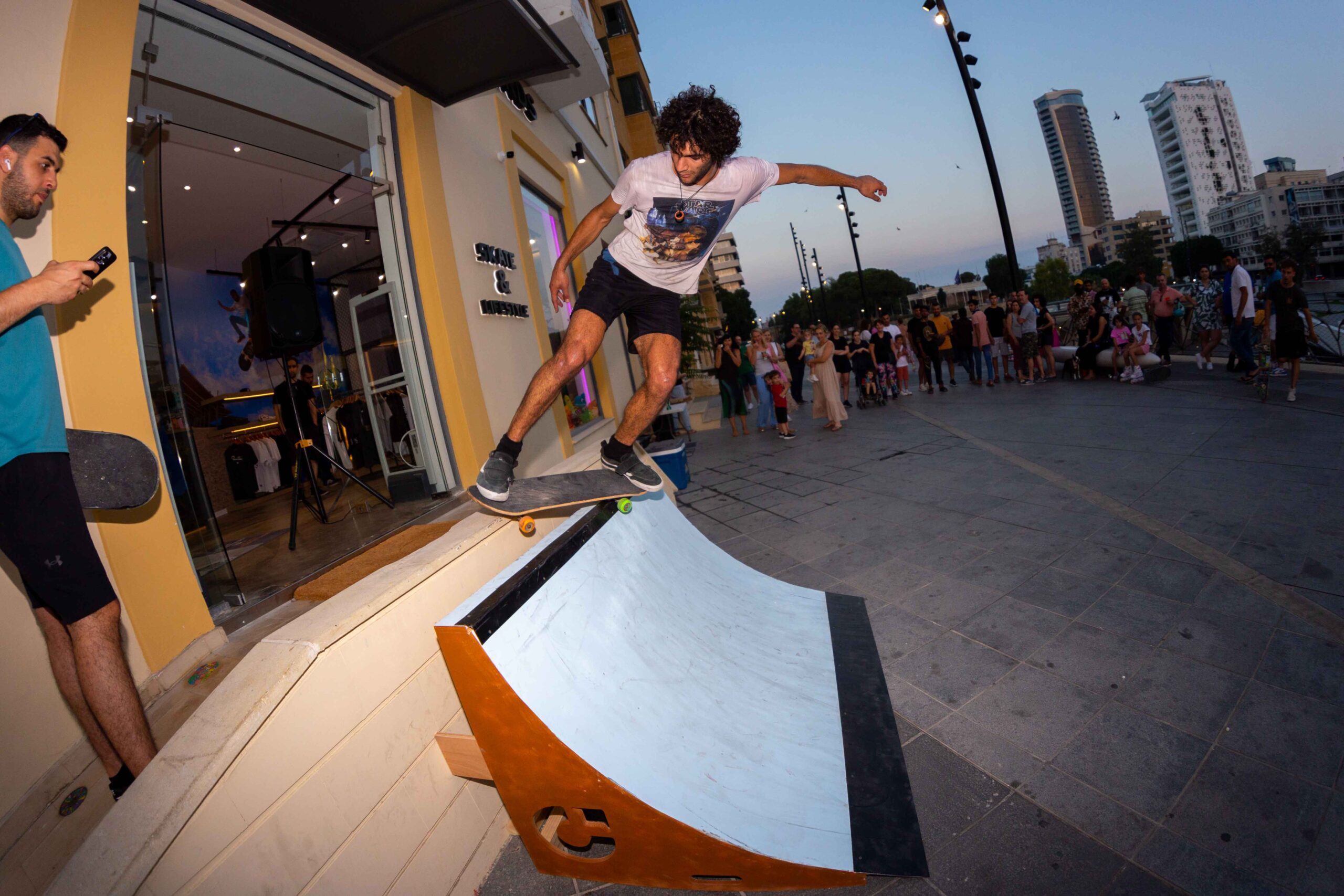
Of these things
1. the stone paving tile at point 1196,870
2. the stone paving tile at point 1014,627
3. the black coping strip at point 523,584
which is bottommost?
the stone paving tile at point 1196,870

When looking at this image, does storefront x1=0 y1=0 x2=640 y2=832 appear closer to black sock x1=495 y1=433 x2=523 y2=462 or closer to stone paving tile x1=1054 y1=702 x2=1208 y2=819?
black sock x1=495 y1=433 x2=523 y2=462

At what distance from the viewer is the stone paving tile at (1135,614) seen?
2.72 metres

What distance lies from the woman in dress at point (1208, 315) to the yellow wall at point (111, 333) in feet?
44.8

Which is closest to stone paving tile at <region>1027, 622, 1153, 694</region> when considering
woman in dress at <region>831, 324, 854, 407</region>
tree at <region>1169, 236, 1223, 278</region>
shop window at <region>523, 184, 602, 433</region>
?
shop window at <region>523, 184, 602, 433</region>

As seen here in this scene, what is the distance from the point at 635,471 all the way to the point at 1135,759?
2461mm

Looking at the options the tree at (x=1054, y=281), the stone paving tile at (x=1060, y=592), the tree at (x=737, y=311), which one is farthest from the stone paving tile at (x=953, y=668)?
the tree at (x=1054, y=281)

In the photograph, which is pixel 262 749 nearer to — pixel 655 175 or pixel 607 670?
pixel 607 670

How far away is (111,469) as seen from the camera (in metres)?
2.11

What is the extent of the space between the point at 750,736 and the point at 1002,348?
12.6 m

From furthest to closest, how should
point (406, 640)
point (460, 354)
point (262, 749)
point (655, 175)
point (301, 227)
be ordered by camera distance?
point (301, 227), point (460, 354), point (655, 175), point (406, 640), point (262, 749)

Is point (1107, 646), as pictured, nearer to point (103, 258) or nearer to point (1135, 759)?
point (1135, 759)

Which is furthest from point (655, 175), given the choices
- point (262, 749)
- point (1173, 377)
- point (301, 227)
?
point (1173, 377)

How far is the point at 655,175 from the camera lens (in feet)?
9.80

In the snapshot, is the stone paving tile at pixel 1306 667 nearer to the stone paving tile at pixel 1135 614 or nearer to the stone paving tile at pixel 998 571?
the stone paving tile at pixel 1135 614
